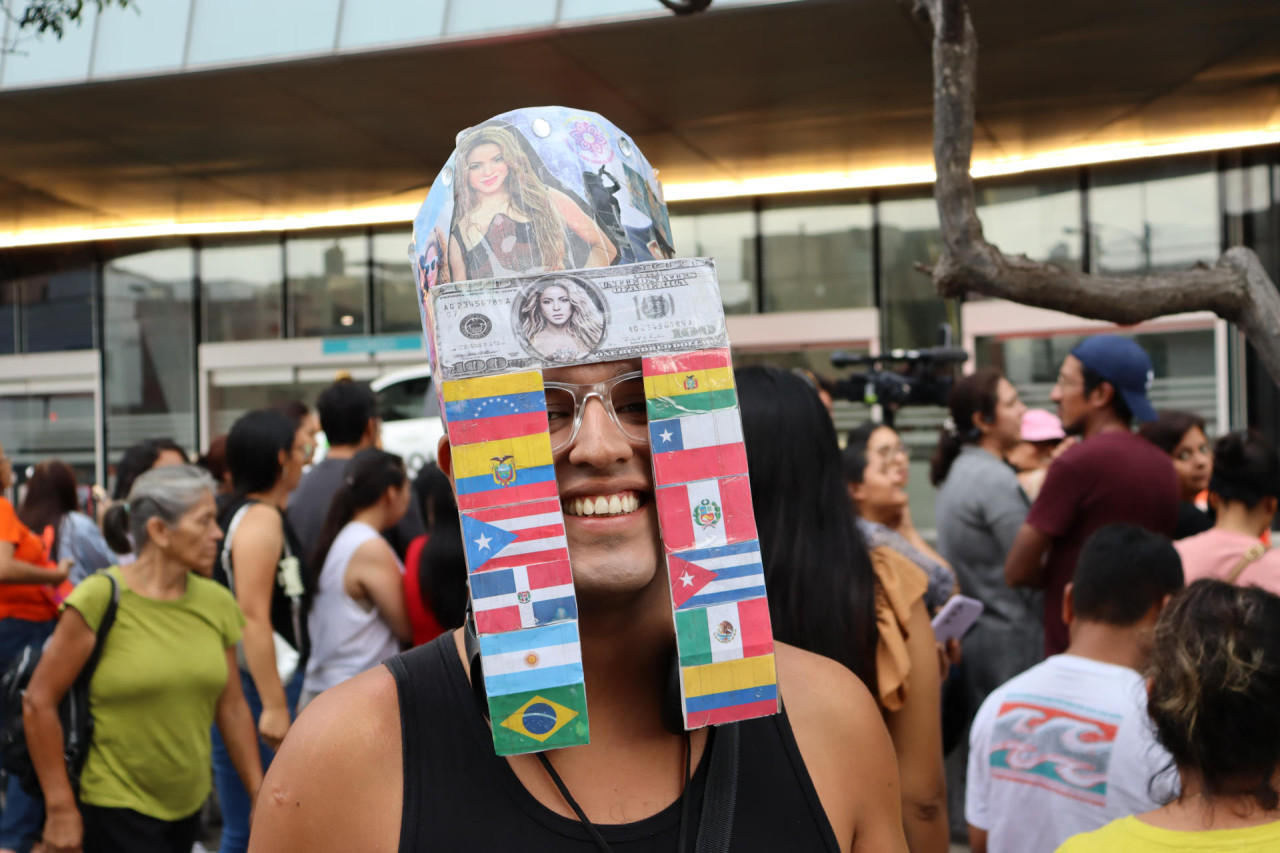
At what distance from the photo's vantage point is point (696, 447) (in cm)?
126

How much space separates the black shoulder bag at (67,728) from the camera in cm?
338

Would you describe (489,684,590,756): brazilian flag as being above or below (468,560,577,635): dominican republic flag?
below

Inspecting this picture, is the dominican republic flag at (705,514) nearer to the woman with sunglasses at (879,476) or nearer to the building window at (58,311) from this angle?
the woman with sunglasses at (879,476)

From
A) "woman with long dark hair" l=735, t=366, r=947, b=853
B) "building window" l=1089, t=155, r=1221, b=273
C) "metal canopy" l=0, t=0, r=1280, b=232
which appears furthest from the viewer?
"building window" l=1089, t=155, r=1221, b=273

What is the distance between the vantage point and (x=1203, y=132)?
11375 mm

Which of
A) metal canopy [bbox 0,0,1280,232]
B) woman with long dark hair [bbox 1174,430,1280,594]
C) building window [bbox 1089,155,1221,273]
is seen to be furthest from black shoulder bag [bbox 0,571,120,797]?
building window [bbox 1089,155,1221,273]

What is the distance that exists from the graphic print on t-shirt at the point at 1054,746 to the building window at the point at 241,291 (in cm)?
1297

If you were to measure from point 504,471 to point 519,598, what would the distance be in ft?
0.42

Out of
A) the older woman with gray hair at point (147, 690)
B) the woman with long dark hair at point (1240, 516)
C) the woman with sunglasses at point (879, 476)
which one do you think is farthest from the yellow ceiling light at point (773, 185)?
the older woman with gray hair at point (147, 690)

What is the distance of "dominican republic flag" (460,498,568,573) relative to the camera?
1211mm

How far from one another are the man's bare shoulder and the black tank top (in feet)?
0.06

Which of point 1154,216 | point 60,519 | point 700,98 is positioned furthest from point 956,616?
point 1154,216

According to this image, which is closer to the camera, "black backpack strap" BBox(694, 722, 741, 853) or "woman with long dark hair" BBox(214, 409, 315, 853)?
"black backpack strap" BBox(694, 722, 741, 853)

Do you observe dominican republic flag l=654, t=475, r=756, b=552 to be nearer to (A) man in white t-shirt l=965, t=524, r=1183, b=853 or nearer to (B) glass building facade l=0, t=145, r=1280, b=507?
(A) man in white t-shirt l=965, t=524, r=1183, b=853
